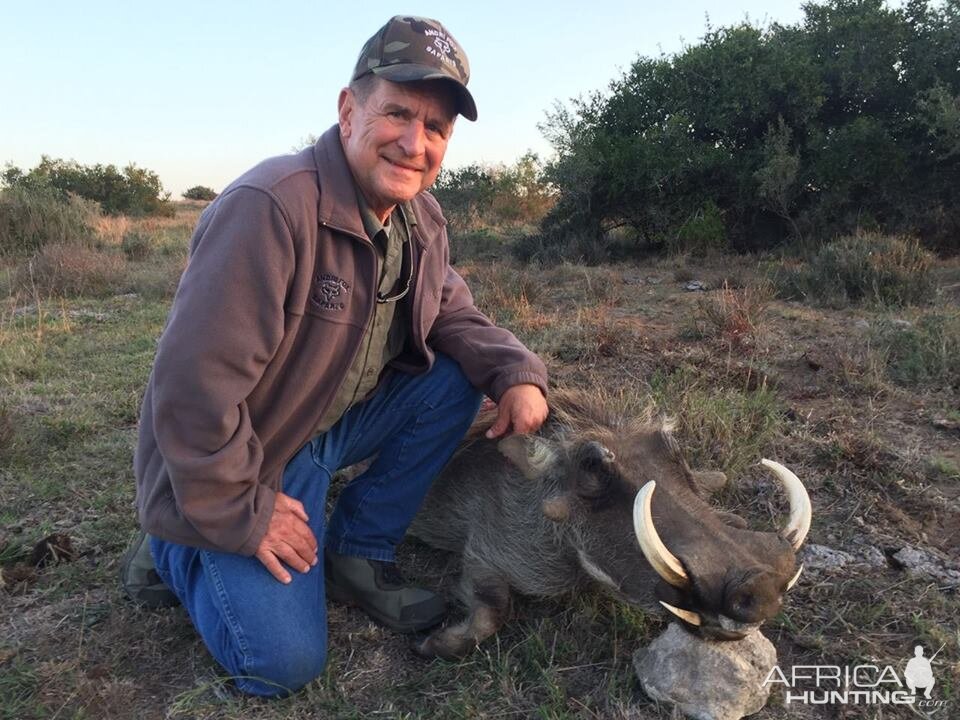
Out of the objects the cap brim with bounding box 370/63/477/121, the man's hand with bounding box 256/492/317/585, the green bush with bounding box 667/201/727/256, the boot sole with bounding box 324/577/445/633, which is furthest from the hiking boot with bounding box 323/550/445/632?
the green bush with bounding box 667/201/727/256

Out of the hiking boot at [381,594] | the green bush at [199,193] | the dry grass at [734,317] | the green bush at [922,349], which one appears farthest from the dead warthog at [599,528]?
the green bush at [199,193]

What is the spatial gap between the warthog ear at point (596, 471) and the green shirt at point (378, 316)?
729 millimetres

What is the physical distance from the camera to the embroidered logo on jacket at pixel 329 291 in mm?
2100

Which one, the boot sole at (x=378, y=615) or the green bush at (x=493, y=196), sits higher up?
the green bush at (x=493, y=196)

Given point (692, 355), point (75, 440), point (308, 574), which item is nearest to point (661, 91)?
point (692, 355)

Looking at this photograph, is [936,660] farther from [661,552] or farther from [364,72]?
[364,72]

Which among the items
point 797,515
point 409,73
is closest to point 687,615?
point 797,515

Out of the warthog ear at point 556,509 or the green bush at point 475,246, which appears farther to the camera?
the green bush at point 475,246

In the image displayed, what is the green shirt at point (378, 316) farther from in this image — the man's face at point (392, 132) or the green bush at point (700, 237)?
the green bush at point (700, 237)

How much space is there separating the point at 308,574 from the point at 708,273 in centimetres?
716

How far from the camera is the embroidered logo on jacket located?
2.10 metres

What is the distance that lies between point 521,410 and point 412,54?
3.66ft

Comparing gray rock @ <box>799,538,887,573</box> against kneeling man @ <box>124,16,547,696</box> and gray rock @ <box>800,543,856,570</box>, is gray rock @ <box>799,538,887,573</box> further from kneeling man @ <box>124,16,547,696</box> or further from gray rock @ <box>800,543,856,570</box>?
kneeling man @ <box>124,16,547,696</box>

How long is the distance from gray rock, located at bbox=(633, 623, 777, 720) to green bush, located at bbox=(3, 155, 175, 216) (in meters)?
21.9
